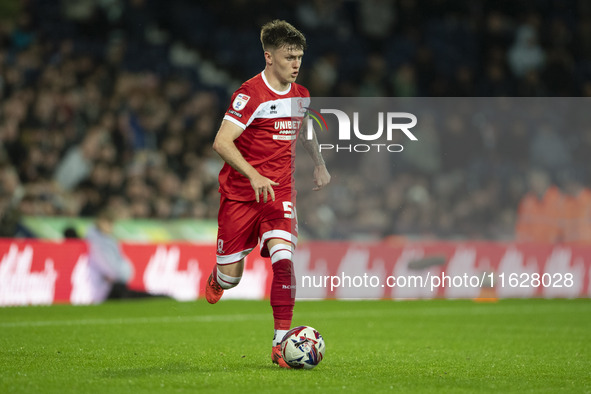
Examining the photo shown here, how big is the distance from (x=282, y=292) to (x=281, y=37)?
175 centimetres

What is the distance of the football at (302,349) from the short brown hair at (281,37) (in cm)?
195

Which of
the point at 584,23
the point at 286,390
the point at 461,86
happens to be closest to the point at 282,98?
the point at 286,390

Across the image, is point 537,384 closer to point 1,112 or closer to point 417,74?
point 1,112

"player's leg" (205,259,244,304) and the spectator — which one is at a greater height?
the spectator

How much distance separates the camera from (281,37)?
21.7ft

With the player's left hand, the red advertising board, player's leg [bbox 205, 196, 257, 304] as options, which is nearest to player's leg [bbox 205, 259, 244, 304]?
player's leg [bbox 205, 196, 257, 304]

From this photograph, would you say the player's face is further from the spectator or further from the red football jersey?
the spectator

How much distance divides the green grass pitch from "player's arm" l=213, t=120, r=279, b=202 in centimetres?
118

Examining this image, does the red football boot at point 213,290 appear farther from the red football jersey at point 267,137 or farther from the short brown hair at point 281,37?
the short brown hair at point 281,37

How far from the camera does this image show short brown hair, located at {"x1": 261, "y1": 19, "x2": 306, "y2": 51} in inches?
261

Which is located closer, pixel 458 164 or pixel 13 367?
pixel 13 367

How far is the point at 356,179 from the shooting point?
49.7 feet

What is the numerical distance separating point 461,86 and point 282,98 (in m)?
12.7

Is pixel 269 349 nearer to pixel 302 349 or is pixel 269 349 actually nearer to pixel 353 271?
pixel 302 349
